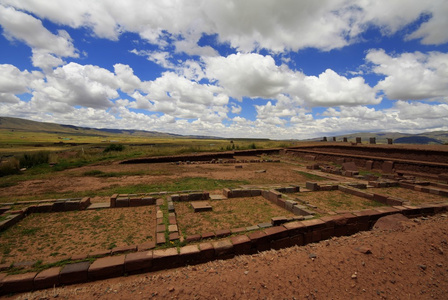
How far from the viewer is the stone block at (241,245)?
→ 4586 millimetres

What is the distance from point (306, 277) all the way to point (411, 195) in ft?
28.8

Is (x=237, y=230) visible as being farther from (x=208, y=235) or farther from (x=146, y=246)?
(x=146, y=246)

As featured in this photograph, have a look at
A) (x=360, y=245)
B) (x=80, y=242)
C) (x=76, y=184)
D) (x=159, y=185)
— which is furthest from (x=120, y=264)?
(x=76, y=184)

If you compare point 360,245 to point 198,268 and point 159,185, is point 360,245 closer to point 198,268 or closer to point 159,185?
point 198,268

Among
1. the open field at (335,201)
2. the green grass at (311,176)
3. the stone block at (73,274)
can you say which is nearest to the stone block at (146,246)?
the stone block at (73,274)

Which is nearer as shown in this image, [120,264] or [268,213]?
[120,264]

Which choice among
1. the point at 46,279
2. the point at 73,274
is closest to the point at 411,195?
the point at 73,274

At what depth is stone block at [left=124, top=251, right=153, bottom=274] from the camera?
3.90 m

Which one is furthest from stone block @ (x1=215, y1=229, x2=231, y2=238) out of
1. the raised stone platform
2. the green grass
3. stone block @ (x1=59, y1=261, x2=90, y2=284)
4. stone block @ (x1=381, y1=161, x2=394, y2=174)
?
stone block @ (x1=381, y1=161, x2=394, y2=174)

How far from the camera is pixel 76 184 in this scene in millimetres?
10461

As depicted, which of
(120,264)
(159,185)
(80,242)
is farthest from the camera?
(159,185)

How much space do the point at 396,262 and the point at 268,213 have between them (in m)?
3.28

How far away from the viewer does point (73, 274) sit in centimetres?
366

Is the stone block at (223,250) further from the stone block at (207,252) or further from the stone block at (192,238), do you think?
the stone block at (192,238)
